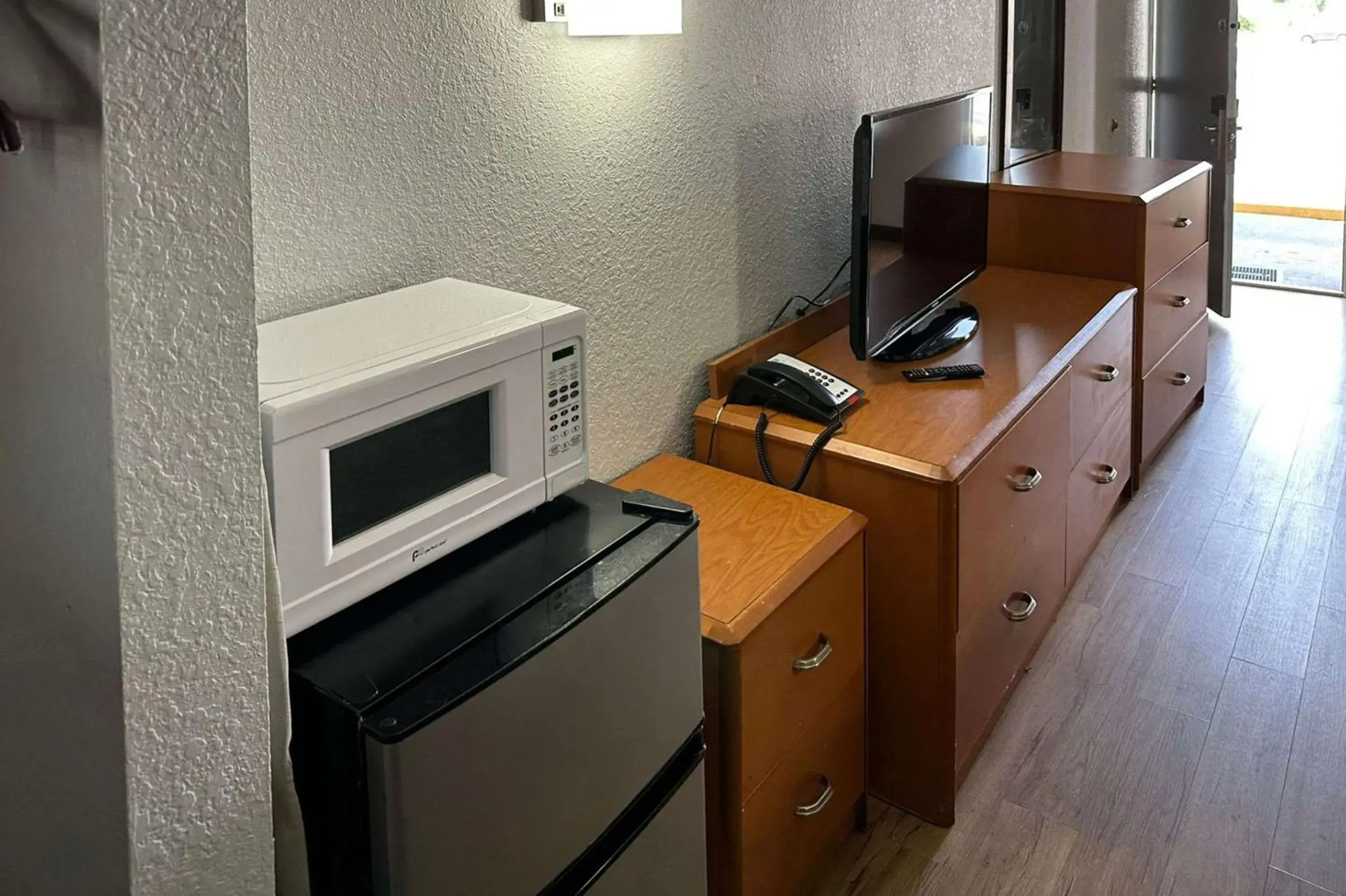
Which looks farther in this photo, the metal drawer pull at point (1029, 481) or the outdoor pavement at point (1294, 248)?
the outdoor pavement at point (1294, 248)

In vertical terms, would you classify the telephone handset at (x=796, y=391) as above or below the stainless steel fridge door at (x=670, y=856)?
above

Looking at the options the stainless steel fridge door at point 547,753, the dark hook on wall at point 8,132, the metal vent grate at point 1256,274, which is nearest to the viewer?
the dark hook on wall at point 8,132

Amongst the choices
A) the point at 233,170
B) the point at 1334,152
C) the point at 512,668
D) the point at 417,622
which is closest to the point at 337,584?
the point at 417,622

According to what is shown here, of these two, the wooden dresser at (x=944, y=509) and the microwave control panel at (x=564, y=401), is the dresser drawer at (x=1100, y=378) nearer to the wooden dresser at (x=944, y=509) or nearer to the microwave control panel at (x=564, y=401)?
the wooden dresser at (x=944, y=509)

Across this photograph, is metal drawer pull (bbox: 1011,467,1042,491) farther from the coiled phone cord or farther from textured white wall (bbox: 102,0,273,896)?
textured white wall (bbox: 102,0,273,896)

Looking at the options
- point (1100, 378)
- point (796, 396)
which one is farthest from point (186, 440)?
point (1100, 378)

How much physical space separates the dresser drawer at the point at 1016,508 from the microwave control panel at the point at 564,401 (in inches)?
30.3

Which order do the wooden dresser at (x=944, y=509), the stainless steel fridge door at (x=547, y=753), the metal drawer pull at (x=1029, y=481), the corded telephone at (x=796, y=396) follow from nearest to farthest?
the stainless steel fridge door at (x=547, y=753) → the wooden dresser at (x=944, y=509) → the corded telephone at (x=796, y=396) → the metal drawer pull at (x=1029, y=481)

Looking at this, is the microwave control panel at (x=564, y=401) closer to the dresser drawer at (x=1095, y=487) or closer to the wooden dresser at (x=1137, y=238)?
the dresser drawer at (x=1095, y=487)

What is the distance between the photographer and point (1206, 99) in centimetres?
490

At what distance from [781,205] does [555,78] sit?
79 centimetres

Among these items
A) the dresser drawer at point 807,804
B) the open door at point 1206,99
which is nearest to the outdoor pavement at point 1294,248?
the open door at point 1206,99

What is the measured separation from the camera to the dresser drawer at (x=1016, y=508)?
2084 millimetres

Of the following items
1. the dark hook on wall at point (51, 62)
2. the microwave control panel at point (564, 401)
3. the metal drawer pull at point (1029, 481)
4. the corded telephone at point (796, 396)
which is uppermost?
the dark hook on wall at point (51, 62)
